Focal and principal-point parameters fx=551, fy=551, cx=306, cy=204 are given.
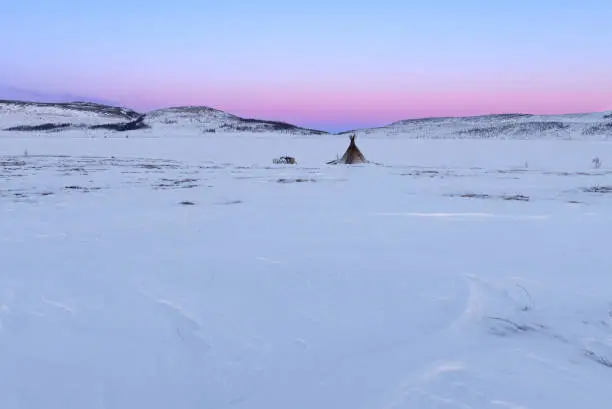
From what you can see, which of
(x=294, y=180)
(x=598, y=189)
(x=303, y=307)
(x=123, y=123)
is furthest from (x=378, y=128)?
(x=303, y=307)

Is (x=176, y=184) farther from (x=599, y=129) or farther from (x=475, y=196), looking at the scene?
(x=599, y=129)

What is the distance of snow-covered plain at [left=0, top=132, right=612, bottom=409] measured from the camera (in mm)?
2680

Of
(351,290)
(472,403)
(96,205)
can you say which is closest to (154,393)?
(472,403)

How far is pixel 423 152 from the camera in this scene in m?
26.4

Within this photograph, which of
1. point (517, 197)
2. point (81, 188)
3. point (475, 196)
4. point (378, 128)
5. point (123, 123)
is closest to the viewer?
point (517, 197)

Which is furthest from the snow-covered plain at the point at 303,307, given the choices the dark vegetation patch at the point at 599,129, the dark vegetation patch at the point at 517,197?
the dark vegetation patch at the point at 599,129

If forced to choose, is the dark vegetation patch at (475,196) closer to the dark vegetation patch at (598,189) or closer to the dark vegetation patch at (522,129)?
the dark vegetation patch at (598,189)

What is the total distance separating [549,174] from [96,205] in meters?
12.2

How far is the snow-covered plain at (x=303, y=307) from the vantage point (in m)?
2.68

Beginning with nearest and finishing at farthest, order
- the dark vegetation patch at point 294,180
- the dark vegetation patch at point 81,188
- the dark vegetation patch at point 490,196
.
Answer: the dark vegetation patch at point 490,196, the dark vegetation patch at point 81,188, the dark vegetation patch at point 294,180

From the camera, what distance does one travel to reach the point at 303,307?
148 inches

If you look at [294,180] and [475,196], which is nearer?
[475,196]

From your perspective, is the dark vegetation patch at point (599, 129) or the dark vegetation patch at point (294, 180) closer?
the dark vegetation patch at point (294, 180)

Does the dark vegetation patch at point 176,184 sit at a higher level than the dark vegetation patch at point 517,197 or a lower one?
lower
